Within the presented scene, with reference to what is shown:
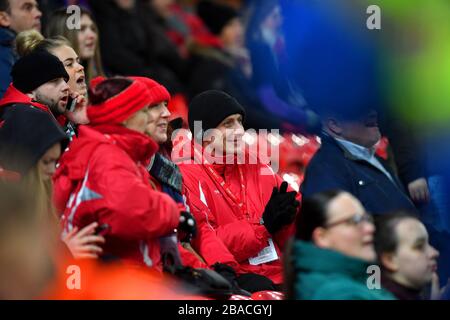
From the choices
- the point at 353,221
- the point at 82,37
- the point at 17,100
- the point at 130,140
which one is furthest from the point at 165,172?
the point at 82,37

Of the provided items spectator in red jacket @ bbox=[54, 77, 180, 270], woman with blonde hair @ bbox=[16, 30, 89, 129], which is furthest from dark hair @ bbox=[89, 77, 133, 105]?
woman with blonde hair @ bbox=[16, 30, 89, 129]

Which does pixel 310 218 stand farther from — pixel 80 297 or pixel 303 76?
pixel 303 76

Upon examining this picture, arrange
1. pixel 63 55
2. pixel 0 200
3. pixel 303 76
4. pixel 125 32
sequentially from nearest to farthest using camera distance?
1. pixel 0 200
2. pixel 63 55
3. pixel 303 76
4. pixel 125 32

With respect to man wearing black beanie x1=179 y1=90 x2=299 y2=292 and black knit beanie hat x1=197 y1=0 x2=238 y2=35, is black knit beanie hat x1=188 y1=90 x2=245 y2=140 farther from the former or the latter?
black knit beanie hat x1=197 y1=0 x2=238 y2=35

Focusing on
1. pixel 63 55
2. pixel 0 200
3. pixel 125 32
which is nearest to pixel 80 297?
A: pixel 0 200

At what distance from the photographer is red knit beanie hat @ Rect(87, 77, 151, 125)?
615 centimetres

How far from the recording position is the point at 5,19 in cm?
862

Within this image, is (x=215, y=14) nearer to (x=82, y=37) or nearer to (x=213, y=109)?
(x=82, y=37)

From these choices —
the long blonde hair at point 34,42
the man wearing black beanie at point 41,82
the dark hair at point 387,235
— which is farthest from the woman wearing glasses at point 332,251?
the long blonde hair at point 34,42

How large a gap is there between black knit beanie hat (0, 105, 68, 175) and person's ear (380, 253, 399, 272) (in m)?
1.84

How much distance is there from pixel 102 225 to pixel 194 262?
832mm

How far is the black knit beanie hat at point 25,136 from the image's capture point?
20.7 ft

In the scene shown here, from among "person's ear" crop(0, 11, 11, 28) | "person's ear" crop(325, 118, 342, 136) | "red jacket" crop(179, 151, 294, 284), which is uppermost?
"person's ear" crop(0, 11, 11, 28)
